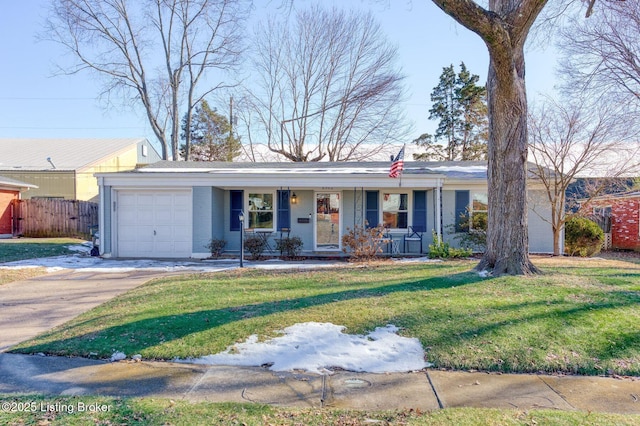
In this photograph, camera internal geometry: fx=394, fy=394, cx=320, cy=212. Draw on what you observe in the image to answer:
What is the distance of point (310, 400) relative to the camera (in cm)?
330

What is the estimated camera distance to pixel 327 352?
429 cm

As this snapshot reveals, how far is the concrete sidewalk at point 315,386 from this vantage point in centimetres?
329

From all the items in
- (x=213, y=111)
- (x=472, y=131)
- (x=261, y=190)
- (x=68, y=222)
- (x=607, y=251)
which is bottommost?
(x=607, y=251)

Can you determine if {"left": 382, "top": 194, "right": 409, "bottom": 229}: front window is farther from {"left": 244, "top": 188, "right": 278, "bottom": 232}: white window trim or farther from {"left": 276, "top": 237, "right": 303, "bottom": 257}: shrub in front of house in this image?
{"left": 244, "top": 188, "right": 278, "bottom": 232}: white window trim

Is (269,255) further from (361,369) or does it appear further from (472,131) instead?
(472,131)

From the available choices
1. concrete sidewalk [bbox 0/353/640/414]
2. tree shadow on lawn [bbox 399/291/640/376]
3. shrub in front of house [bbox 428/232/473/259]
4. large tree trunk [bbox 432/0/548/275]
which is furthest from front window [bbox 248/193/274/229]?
concrete sidewalk [bbox 0/353/640/414]

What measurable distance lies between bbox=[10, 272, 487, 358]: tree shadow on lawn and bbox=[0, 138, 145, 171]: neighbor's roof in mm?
21842

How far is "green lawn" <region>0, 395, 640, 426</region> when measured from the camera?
2.81m

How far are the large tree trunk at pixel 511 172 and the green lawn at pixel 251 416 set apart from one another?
4.40 m

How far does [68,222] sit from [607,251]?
83.5 feet

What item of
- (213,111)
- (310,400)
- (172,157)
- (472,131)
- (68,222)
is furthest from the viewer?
(213,111)

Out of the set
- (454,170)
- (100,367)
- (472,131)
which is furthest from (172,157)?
(100,367)

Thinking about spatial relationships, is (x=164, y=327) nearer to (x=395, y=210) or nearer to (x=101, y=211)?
(x=101, y=211)

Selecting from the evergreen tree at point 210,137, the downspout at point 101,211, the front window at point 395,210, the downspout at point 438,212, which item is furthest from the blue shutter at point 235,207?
the evergreen tree at point 210,137
